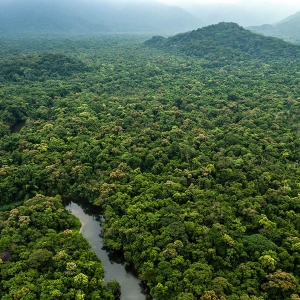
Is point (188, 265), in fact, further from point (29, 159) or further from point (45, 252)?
point (29, 159)

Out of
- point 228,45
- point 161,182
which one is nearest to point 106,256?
point 161,182

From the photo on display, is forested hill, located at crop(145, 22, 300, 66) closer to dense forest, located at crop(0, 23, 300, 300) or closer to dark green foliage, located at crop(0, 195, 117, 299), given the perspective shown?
dense forest, located at crop(0, 23, 300, 300)

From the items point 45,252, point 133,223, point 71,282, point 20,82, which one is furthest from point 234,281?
point 20,82

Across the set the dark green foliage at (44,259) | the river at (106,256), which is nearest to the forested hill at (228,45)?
the river at (106,256)

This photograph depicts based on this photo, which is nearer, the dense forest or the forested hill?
the dense forest

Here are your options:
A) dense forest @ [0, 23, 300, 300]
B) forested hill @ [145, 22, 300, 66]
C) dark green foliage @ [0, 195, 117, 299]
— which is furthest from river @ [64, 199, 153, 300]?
forested hill @ [145, 22, 300, 66]

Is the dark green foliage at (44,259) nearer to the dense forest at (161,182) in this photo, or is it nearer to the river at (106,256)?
the dense forest at (161,182)

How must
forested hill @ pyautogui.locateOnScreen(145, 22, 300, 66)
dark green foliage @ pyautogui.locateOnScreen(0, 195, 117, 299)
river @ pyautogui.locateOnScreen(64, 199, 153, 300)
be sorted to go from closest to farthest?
dark green foliage @ pyautogui.locateOnScreen(0, 195, 117, 299)
river @ pyautogui.locateOnScreen(64, 199, 153, 300)
forested hill @ pyautogui.locateOnScreen(145, 22, 300, 66)

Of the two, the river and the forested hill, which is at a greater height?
the forested hill
